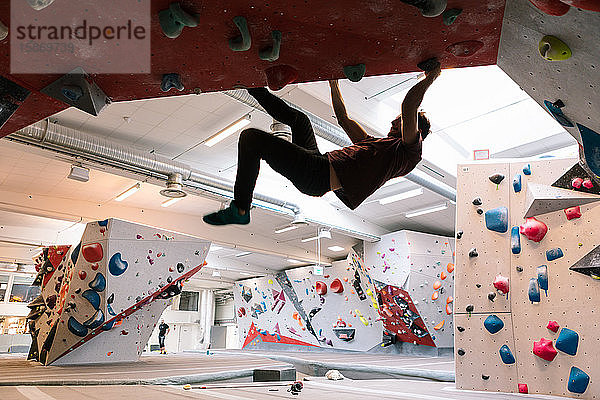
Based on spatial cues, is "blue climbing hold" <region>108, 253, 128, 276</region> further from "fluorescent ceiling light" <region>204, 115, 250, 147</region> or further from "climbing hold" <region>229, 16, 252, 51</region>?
"climbing hold" <region>229, 16, 252, 51</region>

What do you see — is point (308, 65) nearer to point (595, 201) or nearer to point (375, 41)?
point (375, 41)

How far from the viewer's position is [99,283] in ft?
21.7

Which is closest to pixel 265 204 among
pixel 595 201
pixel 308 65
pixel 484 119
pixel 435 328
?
pixel 484 119

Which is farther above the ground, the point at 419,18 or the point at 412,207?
the point at 412,207

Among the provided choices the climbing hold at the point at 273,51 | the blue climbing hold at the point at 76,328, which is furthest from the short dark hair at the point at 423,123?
the blue climbing hold at the point at 76,328

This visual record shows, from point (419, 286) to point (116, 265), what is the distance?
711 cm

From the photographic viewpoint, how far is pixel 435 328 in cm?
1095

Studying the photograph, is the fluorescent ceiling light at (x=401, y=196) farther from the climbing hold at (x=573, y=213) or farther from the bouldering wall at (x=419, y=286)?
the climbing hold at (x=573, y=213)

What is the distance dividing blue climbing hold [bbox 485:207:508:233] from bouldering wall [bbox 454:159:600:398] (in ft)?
0.03

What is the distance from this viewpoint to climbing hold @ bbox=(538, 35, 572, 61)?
4.75 ft

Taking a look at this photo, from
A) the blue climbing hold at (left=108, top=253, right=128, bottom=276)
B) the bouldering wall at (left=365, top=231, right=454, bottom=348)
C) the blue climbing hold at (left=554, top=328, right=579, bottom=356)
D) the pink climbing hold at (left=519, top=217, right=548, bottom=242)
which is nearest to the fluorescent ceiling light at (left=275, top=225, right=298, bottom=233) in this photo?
the bouldering wall at (left=365, top=231, right=454, bottom=348)

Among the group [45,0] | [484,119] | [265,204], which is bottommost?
[45,0]

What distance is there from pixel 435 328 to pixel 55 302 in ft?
27.6

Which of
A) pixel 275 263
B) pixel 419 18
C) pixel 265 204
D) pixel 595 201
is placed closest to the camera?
pixel 419 18
